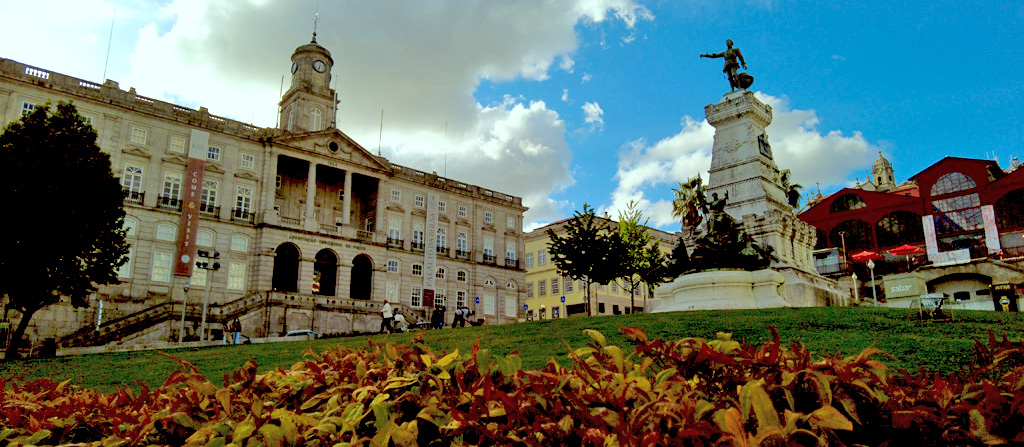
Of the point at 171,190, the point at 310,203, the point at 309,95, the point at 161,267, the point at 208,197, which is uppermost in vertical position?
the point at 309,95

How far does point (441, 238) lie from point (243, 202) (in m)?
17.1

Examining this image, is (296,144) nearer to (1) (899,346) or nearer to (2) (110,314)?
(2) (110,314)

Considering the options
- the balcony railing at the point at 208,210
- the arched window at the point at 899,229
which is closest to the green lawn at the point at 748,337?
the balcony railing at the point at 208,210

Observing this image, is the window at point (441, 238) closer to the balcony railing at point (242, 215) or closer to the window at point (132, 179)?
the balcony railing at point (242, 215)

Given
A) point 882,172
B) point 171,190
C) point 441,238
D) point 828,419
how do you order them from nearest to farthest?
point 828,419, point 171,190, point 441,238, point 882,172

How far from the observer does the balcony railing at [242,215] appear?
44.2 m

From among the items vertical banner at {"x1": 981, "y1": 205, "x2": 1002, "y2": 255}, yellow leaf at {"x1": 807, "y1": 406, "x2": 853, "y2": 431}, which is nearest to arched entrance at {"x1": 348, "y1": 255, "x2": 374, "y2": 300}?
vertical banner at {"x1": 981, "y1": 205, "x2": 1002, "y2": 255}

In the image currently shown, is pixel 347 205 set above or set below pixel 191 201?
above

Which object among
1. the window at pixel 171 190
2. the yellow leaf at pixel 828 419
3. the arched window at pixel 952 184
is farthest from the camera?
the arched window at pixel 952 184

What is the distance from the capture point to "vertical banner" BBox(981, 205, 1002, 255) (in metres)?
48.8

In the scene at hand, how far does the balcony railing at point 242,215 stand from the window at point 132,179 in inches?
229

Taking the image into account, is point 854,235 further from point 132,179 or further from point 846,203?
point 132,179

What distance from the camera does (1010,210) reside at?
5019 centimetres

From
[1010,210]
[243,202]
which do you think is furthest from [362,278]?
[1010,210]
